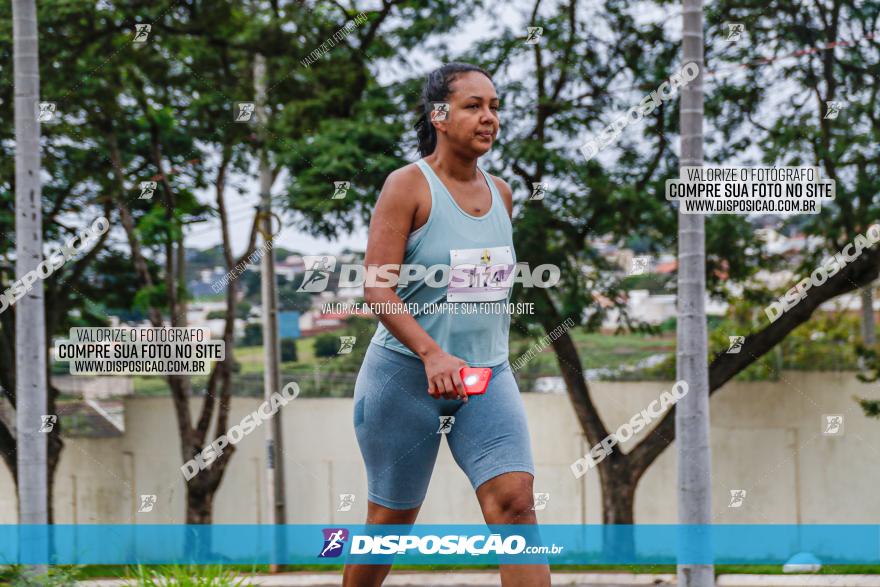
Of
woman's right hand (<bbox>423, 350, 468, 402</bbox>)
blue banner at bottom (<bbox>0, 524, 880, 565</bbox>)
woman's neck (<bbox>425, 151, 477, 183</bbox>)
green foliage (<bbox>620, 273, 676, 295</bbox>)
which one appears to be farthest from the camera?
green foliage (<bbox>620, 273, 676, 295</bbox>)

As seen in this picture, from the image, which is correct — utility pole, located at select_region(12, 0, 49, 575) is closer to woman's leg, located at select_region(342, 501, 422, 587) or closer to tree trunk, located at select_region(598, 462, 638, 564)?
woman's leg, located at select_region(342, 501, 422, 587)

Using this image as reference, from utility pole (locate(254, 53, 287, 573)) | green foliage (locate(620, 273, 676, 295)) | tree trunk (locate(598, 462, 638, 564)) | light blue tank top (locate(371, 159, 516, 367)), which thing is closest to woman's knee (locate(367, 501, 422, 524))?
light blue tank top (locate(371, 159, 516, 367))

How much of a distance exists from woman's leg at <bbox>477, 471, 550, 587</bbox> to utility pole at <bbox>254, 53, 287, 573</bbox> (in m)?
7.36

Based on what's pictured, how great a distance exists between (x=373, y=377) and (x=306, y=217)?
6.00m

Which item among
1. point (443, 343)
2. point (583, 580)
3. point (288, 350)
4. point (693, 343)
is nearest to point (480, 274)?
point (443, 343)

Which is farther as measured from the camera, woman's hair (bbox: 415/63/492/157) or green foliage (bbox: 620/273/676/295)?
green foliage (bbox: 620/273/676/295)

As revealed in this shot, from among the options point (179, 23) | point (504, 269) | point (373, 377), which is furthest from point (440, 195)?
point (179, 23)

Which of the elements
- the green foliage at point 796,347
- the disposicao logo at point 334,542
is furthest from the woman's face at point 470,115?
the green foliage at point 796,347

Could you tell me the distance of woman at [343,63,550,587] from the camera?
3025 millimetres

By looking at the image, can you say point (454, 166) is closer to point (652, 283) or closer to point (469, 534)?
point (469, 534)

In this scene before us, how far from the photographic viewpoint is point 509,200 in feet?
11.3

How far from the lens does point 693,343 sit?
250 inches

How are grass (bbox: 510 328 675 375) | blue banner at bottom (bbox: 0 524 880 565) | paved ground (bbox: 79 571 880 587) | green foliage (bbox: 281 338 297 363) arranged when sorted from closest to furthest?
blue banner at bottom (bbox: 0 524 880 565), paved ground (bbox: 79 571 880 587), grass (bbox: 510 328 675 375), green foliage (bbox: 281 338 297 363)

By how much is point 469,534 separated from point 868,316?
177 inches
